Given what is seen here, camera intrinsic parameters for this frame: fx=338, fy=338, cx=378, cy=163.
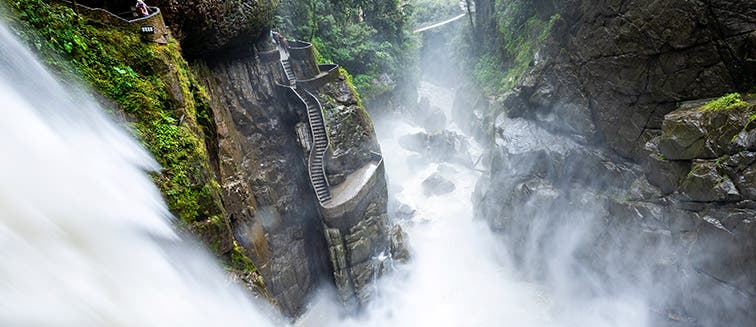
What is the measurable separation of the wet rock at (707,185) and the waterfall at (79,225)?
44.3 ft

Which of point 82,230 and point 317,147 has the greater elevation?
point 82,230

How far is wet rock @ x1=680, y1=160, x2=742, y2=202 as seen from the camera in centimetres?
962

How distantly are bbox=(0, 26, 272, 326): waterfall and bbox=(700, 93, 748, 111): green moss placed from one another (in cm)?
1407

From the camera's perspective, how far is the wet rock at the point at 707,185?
9617 millimetres

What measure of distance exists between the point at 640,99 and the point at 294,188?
A: 14.5m

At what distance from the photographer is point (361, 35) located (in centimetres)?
2483

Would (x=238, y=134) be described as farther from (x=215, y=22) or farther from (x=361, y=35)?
(x=361, y=35)

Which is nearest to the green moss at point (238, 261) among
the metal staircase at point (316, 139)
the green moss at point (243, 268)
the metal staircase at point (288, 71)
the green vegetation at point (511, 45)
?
the green moss at point (243, 268)

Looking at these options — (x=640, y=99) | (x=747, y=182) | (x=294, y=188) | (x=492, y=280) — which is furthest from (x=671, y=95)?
(x=294, y=188)

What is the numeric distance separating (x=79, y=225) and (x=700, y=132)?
48.7 ft

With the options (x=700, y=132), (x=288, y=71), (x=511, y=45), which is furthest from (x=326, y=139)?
(x=511, y=45)

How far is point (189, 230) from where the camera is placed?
Answer: 687 centimetres

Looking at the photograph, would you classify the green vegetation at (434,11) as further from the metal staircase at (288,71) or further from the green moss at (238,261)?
the green moss at (238,261)

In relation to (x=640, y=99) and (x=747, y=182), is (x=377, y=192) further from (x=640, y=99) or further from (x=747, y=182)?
(x=747, y=182)
